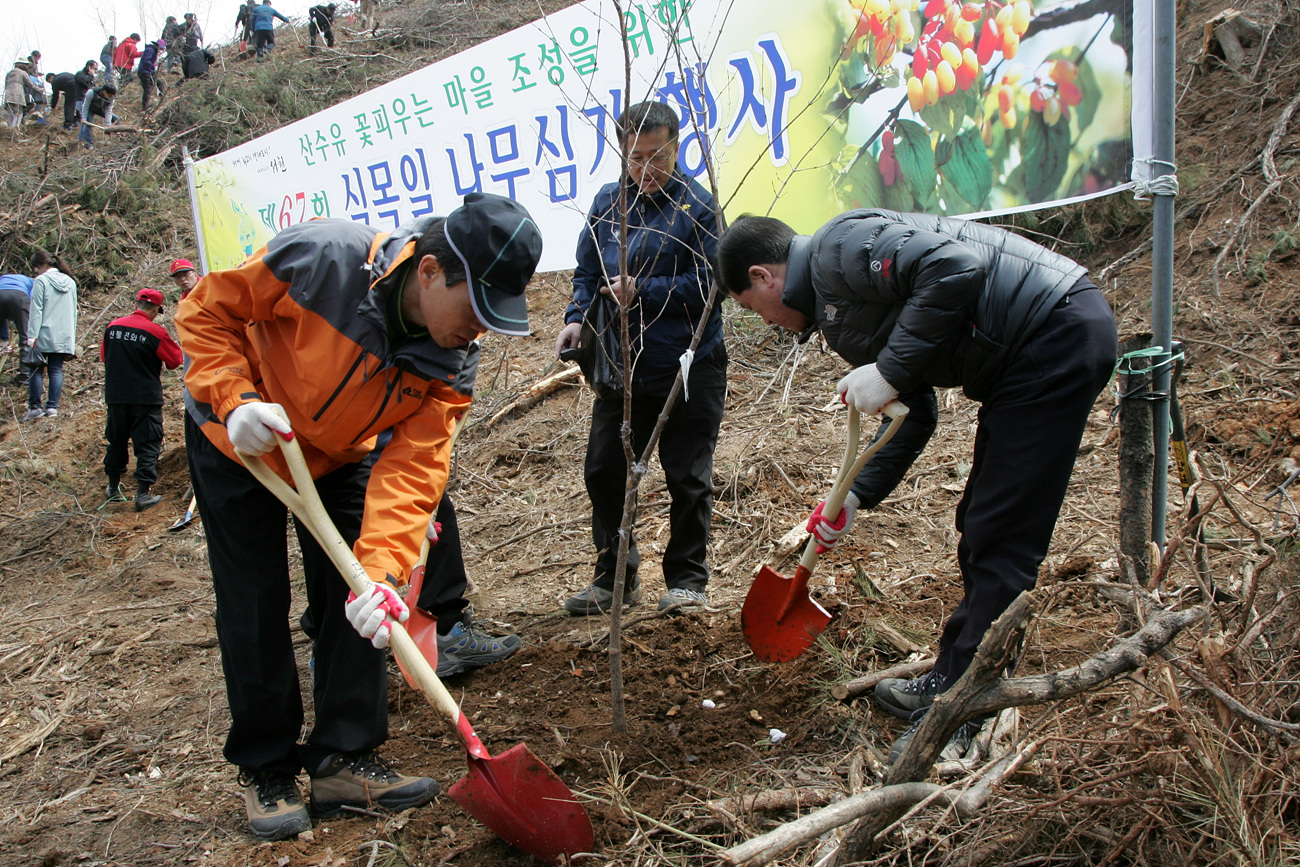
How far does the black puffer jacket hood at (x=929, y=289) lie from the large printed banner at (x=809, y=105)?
44 centimetres

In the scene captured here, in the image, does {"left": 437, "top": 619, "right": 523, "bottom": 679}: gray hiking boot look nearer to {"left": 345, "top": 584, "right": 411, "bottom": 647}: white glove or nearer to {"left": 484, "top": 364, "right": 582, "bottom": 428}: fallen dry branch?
{"left": 345, "top": 584, "right": 411, "bottom": 647}: white glove

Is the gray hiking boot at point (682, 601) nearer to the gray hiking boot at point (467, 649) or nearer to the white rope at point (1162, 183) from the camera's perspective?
the gray hiking boot at point (467, 649)

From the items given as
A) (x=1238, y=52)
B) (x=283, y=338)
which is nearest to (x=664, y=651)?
(x=283, y=338)

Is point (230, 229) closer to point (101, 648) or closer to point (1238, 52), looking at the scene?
point (101, 648)

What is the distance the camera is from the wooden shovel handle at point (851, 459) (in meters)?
2.21

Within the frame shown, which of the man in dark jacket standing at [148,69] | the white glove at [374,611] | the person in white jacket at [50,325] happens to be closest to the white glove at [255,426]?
the white glove at [374,611]

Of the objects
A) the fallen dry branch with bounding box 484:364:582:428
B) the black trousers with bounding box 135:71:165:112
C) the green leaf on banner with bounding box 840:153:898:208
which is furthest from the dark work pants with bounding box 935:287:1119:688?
the black trousers with bounding box 135:71:165:112

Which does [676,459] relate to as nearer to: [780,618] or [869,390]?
[780,618]

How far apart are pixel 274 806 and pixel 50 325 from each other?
30.1ft

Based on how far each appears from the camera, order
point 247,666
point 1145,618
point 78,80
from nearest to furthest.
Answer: point 1145,618 → point 247,666 → point 78,80

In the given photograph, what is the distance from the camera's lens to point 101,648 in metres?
3.83

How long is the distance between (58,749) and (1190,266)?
19.3ft

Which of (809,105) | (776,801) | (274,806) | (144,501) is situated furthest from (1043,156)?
(144,501)

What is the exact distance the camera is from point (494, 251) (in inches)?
75.5
